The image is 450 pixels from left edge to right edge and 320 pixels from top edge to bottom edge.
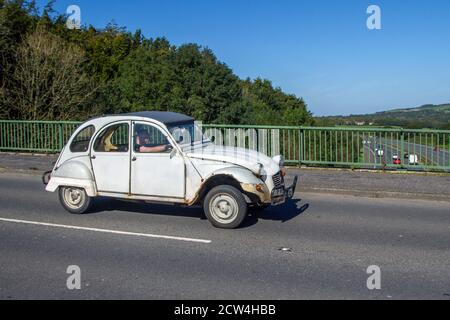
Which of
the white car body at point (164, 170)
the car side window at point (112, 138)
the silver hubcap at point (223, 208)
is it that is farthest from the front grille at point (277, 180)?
the car side window at point (112, 138)

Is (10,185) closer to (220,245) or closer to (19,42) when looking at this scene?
(220,245)

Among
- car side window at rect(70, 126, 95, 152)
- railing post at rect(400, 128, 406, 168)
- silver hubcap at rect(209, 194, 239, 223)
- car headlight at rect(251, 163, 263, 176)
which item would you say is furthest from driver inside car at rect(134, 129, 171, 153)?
railing post at rect(400, 128, 406, 168)

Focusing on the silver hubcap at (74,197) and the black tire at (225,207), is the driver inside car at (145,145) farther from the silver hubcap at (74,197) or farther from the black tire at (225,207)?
the silver hubcap at (74,197)

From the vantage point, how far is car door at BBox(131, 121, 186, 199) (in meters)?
8.50

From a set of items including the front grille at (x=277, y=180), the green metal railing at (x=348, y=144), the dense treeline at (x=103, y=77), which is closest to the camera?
the front grille at (x=277, y=180)

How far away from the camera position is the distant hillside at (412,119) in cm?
1487

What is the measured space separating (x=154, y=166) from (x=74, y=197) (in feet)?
5.77

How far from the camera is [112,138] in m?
9.19

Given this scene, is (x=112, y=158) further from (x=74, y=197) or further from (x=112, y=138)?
(x=74, y=197)

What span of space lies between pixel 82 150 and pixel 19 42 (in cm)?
1981

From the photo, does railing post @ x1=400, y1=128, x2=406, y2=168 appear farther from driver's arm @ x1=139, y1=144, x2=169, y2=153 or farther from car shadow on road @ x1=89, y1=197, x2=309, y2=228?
driver's arm @ x1=139, y1=144, x2=169, y2=153

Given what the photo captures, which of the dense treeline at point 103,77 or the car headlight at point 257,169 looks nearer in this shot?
the car headlight at point 257,169

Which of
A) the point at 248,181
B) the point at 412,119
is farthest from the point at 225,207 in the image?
the point at 412,119

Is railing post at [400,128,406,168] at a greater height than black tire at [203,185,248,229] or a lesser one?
greater
